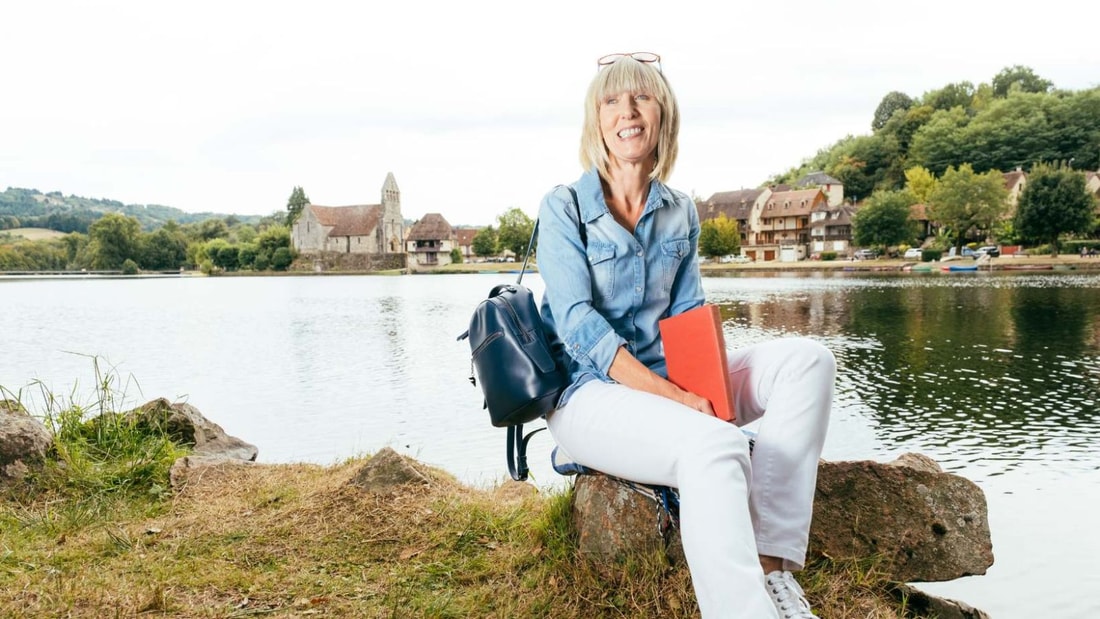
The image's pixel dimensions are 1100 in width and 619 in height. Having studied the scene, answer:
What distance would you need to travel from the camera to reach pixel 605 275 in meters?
2.75

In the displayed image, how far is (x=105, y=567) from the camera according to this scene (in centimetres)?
313

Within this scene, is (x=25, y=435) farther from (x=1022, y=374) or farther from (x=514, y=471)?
(x=1022, y=374)

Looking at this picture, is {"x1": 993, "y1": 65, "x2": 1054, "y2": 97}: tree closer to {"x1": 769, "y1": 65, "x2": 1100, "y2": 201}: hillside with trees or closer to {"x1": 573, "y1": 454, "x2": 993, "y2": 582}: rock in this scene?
{"x1": 769, "y1": 65, "x2": 1100, "y2": 201}: hillside with trees

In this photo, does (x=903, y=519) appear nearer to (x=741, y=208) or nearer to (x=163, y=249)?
(x=741, y=208)

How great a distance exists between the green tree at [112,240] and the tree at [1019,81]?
4474 inches

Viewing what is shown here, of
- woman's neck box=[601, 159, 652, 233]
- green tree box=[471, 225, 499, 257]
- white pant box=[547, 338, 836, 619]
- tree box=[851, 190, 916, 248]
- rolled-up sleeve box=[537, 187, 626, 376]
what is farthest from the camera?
green tree box=[471, 225, 499, 257]

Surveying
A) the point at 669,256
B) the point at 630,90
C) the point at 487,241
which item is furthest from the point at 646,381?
the point at 487,241

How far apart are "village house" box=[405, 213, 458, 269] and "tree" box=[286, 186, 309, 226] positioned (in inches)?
776

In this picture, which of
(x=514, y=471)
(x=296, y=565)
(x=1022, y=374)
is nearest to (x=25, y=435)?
(x=296, y=565)

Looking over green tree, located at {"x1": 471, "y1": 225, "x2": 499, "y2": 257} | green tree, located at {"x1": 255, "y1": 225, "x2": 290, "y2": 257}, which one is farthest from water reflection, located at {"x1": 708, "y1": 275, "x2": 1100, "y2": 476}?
green tree, located at {"x1": 255, "y1": 225, "x2": 290, "y2": 257}

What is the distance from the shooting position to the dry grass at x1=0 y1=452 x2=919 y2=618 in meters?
2.73

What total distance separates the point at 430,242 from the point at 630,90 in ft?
303

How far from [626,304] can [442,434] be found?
826 cm

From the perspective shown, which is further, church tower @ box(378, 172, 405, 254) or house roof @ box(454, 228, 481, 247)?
house roof @ box(454, 228, 481, 247)
